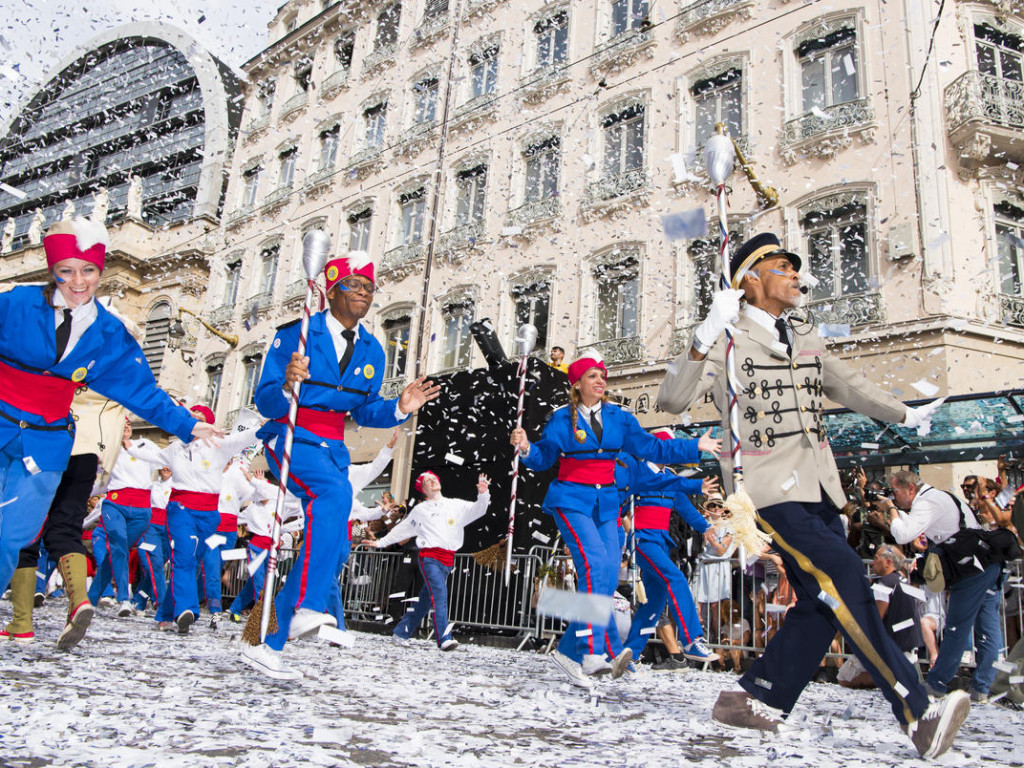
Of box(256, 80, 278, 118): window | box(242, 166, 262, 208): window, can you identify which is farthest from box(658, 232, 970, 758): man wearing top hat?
box(256, 80, 278, 118): window

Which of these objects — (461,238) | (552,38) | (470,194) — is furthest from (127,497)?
(552,38)

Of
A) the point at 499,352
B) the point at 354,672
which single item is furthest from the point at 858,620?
the point at 499,352

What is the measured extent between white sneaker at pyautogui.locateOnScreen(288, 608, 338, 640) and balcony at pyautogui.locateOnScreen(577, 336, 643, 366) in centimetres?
1279

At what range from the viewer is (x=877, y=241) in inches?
542

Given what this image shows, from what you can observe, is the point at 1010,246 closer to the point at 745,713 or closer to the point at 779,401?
the point at 779,401

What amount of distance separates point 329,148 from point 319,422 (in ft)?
77.3

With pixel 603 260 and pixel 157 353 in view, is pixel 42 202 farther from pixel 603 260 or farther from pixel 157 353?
pixel 603 260

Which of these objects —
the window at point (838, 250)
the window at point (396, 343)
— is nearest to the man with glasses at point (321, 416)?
the window at point (838, 250)

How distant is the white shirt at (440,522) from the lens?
27.8 feet

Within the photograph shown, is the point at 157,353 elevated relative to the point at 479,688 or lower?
elevated

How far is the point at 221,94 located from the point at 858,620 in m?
35.6

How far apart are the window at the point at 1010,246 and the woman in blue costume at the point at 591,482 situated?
1103 centimetres

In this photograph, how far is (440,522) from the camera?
852 centimetres

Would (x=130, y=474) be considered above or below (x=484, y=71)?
below
